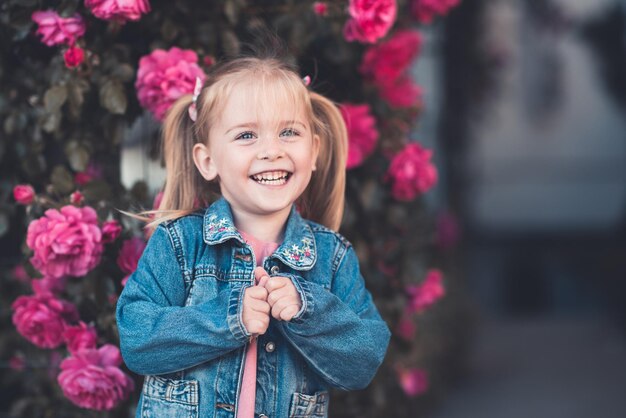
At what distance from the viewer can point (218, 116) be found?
187cm

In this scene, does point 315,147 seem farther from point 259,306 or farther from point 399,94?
point 399,94

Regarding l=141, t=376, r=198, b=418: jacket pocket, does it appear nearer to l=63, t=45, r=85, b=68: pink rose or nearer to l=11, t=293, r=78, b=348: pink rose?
l=11, t=293, r=78, b=348: pink rose

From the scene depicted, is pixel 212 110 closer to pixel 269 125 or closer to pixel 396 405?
pixel 269 125

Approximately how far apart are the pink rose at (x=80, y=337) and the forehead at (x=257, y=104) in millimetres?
758

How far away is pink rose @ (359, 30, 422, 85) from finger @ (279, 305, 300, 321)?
1.31 meters

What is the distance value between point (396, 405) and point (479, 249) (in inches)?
226

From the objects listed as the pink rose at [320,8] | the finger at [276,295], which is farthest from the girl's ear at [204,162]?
the pink rose at [320,8]

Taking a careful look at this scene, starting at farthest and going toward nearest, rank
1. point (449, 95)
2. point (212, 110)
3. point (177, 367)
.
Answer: point (449, 95) → point (212, 110) → point (177, 367)

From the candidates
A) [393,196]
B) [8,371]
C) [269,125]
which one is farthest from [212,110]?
[8,371]

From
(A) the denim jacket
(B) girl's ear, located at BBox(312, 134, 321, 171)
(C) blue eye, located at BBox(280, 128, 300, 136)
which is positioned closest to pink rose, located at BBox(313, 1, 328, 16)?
(B) girl's ear, located at BBox(312, 134, 321, 171)

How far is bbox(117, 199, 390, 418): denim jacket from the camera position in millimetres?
1742

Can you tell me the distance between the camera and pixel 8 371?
9.08 ft

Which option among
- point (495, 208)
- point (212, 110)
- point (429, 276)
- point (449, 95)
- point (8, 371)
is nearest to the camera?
point (212, 110)

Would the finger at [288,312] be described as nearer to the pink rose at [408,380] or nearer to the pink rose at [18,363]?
the pink rose at [18,363]
